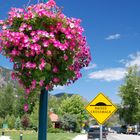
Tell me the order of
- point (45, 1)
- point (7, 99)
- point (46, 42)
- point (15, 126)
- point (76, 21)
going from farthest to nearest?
point (7, 99) < point (15, 126) < point (45, 1) < point (76, 21) < point (46, 42)

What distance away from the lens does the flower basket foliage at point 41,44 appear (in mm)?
8312

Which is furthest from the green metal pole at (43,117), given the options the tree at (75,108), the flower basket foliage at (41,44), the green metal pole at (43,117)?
the tree at (75,108)

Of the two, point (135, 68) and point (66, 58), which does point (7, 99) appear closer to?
point (135, 68)

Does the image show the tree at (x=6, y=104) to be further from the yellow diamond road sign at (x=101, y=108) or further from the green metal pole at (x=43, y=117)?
the green metal pole at (x=43, y=117)

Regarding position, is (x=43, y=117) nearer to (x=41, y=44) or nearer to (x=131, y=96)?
(x=41, y=44)

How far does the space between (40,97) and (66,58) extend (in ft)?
3.53

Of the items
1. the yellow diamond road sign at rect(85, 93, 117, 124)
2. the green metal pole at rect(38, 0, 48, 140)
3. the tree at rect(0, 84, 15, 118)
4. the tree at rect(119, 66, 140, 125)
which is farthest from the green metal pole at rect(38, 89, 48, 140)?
the tree at rect(0, 84, 15, 118)

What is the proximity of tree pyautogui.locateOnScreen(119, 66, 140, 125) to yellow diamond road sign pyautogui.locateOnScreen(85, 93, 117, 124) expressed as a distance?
324 feet

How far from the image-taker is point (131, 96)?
391 ft

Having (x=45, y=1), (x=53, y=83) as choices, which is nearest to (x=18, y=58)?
(x=53, y=83)

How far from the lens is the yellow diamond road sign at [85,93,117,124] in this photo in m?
18.4

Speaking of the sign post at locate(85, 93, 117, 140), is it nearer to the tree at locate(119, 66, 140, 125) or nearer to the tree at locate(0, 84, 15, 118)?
the tree at locate(119, 66, 140, 125)

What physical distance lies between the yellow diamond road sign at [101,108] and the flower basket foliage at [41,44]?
32.0 ft

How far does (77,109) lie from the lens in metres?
125
